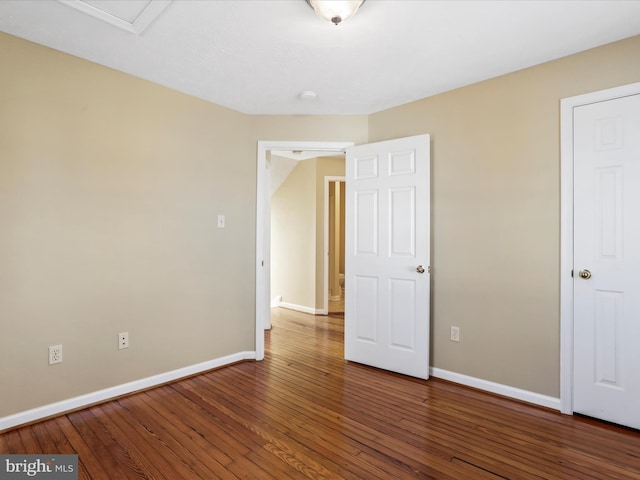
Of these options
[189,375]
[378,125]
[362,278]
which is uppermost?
[378,125]

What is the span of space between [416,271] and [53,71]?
3036mm

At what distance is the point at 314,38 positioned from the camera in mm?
2135

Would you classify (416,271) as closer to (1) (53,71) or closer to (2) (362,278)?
(2) (362,278)

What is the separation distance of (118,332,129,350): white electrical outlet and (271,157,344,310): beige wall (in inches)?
122

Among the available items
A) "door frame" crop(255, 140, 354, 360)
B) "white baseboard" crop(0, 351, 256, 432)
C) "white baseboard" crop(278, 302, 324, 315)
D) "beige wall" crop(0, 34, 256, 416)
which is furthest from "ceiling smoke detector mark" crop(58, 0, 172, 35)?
"white baseboard" crop(278, 302, 324, 315)

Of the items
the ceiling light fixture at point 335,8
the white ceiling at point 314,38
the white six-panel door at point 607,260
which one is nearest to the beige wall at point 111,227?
the white ceiling at point 314,38

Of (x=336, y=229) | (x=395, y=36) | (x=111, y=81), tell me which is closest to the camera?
(x=395, y=36)

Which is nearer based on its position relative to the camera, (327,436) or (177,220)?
(327,436)

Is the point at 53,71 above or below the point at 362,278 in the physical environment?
above

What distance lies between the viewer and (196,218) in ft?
10.2

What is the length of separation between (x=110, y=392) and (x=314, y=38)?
284 centimetres

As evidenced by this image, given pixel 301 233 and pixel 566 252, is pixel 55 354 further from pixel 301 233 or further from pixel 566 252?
pixel 301 233

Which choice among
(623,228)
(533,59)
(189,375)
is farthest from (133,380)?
(533,59)

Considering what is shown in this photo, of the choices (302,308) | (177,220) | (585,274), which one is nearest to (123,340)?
(177,220)
